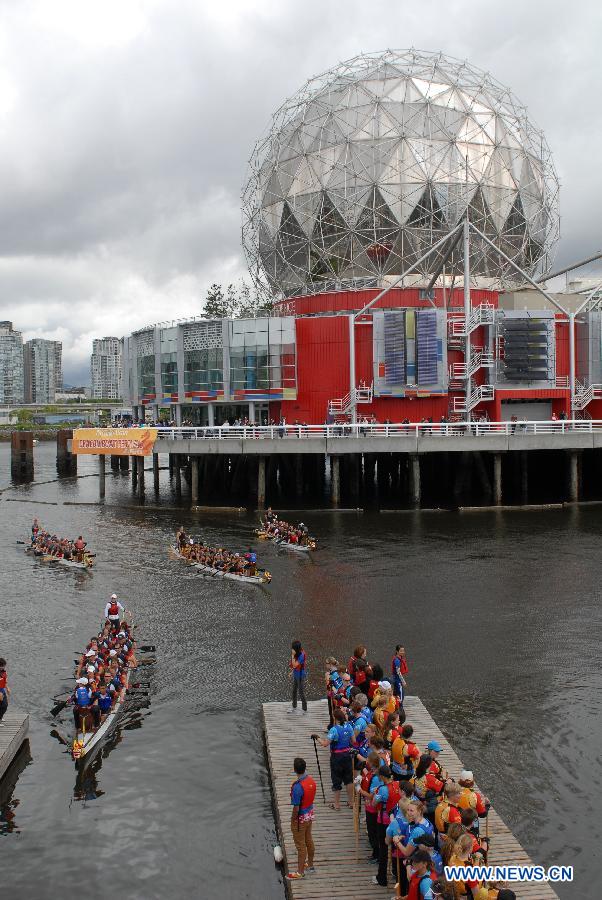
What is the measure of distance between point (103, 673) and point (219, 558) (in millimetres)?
12449

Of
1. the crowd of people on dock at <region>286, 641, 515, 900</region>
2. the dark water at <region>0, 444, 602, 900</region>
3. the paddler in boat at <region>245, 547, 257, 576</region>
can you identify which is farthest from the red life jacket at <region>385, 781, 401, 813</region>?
the paddler in boat at <region>245, 547, 257, 576</region>

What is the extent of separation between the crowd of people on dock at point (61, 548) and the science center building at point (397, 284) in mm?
20546

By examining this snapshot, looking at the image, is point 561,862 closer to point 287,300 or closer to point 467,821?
point 467,821

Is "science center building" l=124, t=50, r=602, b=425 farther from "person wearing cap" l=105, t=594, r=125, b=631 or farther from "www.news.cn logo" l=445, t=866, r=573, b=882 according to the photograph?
"www.news.cn logo" l=445, t=866, r=573, b=882

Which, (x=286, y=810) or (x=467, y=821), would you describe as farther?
(x=286, y=810)

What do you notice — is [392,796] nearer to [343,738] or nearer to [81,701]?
[343,738]

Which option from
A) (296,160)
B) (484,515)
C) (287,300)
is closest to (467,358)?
(484,515)

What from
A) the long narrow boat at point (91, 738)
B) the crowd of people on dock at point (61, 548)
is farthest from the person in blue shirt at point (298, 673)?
the crowd of people on dock at point (61, 548)

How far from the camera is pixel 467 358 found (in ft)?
161

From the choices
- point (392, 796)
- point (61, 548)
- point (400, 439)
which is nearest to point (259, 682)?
point (392, 796)

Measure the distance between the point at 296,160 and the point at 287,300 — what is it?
10.1m

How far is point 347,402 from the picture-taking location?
5131cm

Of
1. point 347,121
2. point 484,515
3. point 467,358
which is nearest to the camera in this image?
point 484,515

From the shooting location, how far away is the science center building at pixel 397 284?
5003cm
